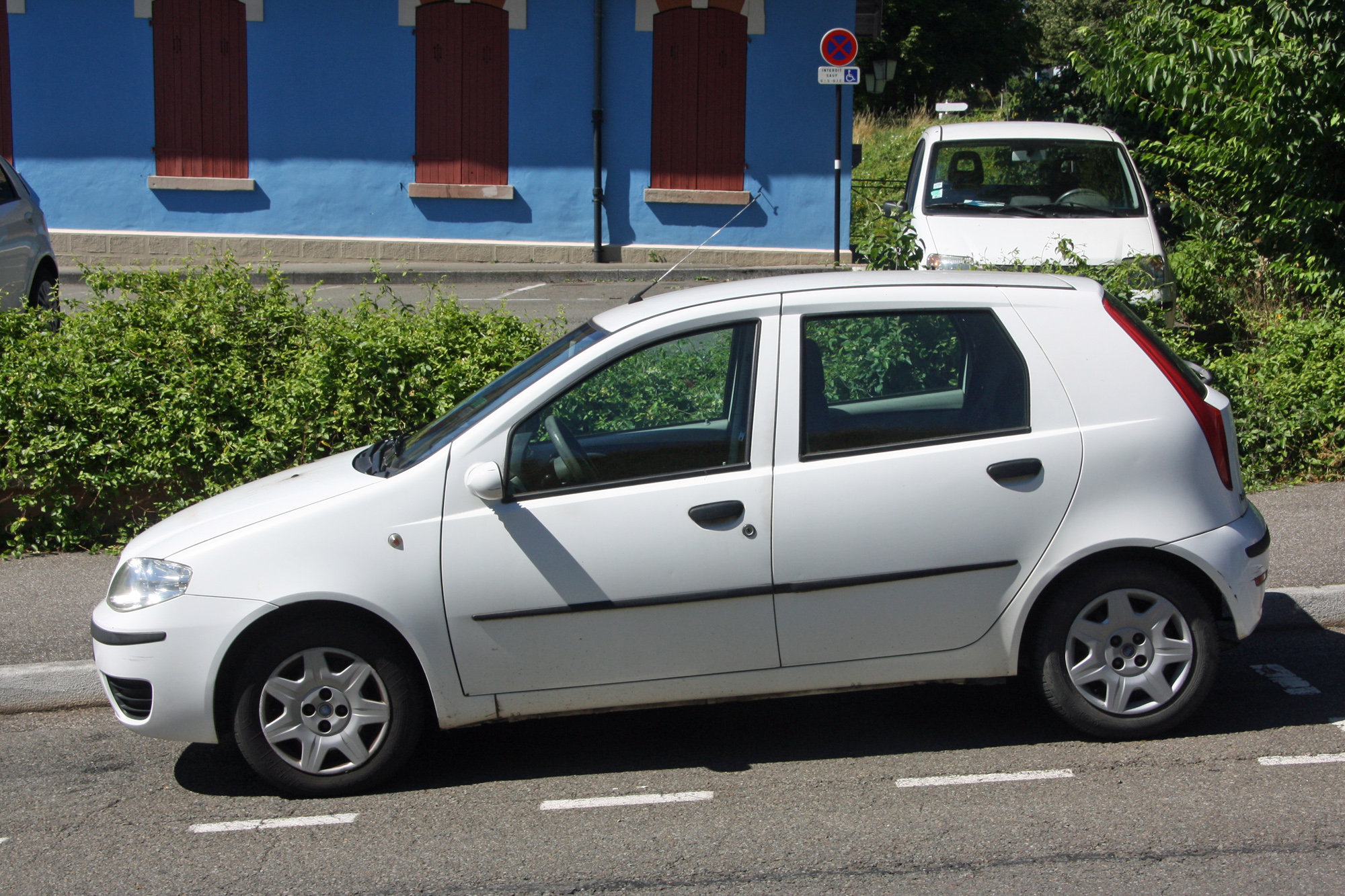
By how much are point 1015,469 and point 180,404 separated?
443 centimetres

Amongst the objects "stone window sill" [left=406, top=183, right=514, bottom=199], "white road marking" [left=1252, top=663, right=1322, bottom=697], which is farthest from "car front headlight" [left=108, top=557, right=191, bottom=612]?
"stone window sill" [left=406, top=183, right=514, bottom=199]

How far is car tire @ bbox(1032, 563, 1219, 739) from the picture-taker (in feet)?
14.0

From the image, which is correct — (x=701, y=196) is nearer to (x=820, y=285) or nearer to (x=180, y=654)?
(x=820, y=285)

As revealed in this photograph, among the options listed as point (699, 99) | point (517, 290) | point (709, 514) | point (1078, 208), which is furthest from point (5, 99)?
point (709, 514)

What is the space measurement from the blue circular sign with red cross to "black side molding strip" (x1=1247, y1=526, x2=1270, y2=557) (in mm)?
12667

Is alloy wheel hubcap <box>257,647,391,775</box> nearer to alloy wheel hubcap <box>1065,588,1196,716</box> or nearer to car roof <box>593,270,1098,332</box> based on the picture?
car roof <box>593,270,1098,332</box>

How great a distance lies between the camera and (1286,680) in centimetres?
499

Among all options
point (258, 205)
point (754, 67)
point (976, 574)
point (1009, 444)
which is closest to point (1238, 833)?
point (976, 574)

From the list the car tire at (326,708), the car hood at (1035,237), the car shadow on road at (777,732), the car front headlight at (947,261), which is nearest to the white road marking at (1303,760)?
the car shadow on road at (777,732)

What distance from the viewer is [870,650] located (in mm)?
4227

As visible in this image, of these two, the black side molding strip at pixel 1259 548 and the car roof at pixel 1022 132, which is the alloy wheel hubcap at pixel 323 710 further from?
the car roof at pixel 1022 132

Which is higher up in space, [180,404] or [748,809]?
[180,404]

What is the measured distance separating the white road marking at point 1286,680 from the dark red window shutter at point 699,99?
13.8 meters

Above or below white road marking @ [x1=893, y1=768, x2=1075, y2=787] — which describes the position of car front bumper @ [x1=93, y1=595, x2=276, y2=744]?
above
